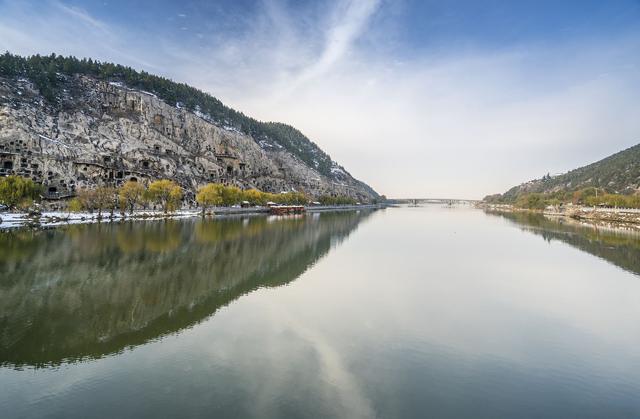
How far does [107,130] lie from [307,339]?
10429 centimetres

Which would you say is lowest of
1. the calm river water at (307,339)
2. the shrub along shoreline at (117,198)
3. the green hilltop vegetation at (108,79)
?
the calm river water at (307,339)

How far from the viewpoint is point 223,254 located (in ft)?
118

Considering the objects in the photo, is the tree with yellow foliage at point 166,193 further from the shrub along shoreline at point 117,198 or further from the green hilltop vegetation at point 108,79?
the green hilltop vegetation at point 108,79

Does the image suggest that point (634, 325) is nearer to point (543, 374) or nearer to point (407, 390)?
point (543, 374)

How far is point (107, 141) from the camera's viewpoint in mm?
95438

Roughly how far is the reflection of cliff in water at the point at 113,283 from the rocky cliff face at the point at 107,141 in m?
43.6

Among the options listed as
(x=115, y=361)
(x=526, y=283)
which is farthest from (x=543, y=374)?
(x=526, y=283)

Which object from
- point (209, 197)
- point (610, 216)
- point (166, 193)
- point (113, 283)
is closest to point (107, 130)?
point (166, 193)

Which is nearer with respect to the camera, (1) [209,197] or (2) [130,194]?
(2) [130,194]

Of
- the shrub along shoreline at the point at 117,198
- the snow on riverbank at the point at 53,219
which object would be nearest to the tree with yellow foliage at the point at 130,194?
the shrub along shoreline at the point at 117,198

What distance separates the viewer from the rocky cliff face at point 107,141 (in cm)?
7862

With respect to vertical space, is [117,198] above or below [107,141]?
below

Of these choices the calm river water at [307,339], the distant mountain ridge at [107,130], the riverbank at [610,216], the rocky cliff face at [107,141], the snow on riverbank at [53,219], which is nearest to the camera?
the calm river water at [307,339]

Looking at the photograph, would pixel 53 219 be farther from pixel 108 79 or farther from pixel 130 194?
pixel 108 79
